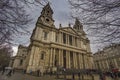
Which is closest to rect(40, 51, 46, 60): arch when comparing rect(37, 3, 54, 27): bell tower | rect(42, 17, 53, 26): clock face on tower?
rect(37, 3, 54, 27): bell tower

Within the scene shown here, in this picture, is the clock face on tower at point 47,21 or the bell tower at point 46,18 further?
the clock face on tower at point 47,21

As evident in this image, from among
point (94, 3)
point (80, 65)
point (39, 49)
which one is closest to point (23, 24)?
point (94, 3)

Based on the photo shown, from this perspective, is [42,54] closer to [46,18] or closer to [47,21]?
[47,21]

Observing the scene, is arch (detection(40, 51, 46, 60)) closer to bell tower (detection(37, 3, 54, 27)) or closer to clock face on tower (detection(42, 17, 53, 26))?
bell tower (detection(37, 3, 54, 27))

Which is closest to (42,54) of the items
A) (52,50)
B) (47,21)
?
(52,50)

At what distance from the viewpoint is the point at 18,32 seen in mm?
4578

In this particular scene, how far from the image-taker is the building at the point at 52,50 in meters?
23.9

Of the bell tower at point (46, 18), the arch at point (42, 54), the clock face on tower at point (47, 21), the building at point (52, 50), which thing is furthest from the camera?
the clock face on tower at point (47, 21)

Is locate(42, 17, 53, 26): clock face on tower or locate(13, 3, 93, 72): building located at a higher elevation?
locate(42, 17, 53, 26): clock face on tower

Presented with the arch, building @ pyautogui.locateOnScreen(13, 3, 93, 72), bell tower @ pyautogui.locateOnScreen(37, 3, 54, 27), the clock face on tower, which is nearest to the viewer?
building @ pyautogui.locateOnScreen(13, 3, 93, 72)

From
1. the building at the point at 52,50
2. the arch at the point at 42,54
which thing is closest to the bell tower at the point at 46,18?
the building at the point at 52,50

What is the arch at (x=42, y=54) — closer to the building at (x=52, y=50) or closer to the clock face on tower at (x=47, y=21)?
the building at (x=52, y=50)

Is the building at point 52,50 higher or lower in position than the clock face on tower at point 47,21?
lower

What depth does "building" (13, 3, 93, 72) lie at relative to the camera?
2386cm
